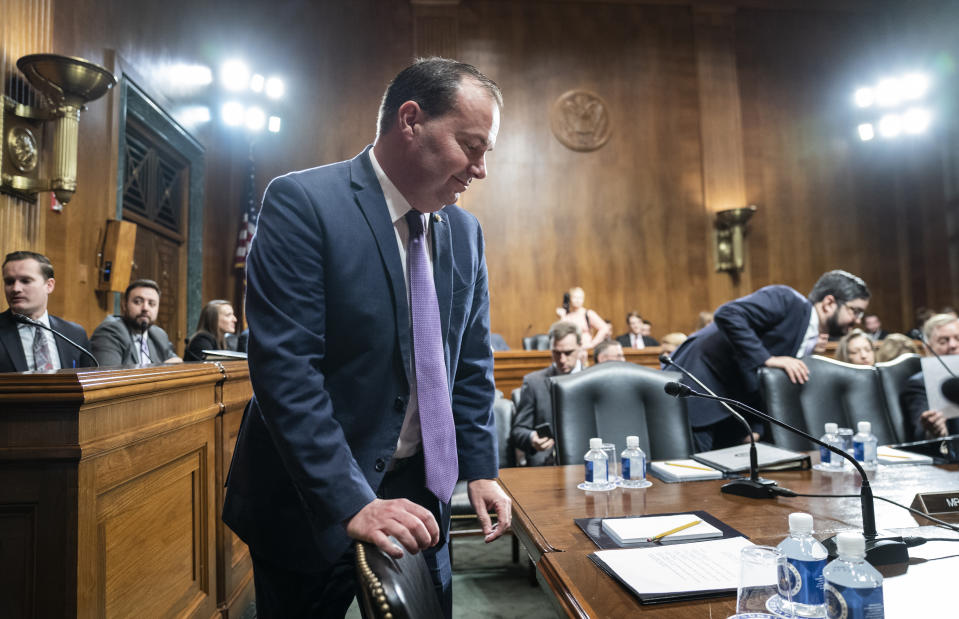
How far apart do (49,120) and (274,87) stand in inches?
136

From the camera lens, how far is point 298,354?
3.18 ft

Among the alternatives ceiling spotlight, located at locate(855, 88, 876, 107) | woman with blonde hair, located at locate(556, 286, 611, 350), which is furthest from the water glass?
ceiling spotlight, located at locate(855, 88, 876, 107)

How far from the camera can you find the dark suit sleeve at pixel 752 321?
263 cm

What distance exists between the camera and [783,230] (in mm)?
8500

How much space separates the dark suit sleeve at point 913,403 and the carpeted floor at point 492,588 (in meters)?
1.68

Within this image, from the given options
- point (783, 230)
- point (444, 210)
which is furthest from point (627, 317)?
point (444, 210)

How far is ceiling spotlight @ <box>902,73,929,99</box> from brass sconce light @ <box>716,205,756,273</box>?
2.21 metres

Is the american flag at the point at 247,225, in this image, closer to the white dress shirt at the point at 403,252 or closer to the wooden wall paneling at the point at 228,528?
the wooden wall paneling at the point at 228,528

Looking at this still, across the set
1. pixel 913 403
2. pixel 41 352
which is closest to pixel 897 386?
pixel 913 403

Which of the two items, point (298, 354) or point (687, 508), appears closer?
point (298, 354)

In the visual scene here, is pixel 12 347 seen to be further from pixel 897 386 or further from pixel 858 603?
pixel 897 386

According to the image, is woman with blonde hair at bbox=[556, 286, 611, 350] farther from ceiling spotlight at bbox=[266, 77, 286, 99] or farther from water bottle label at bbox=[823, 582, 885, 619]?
water bottle label at bbox=[823, 582, 885, 619]

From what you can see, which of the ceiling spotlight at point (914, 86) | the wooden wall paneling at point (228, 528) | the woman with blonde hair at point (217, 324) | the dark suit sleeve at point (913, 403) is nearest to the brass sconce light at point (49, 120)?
the woman with blonde hair at point (217, 324)

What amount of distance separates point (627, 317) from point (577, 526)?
22.1ft
